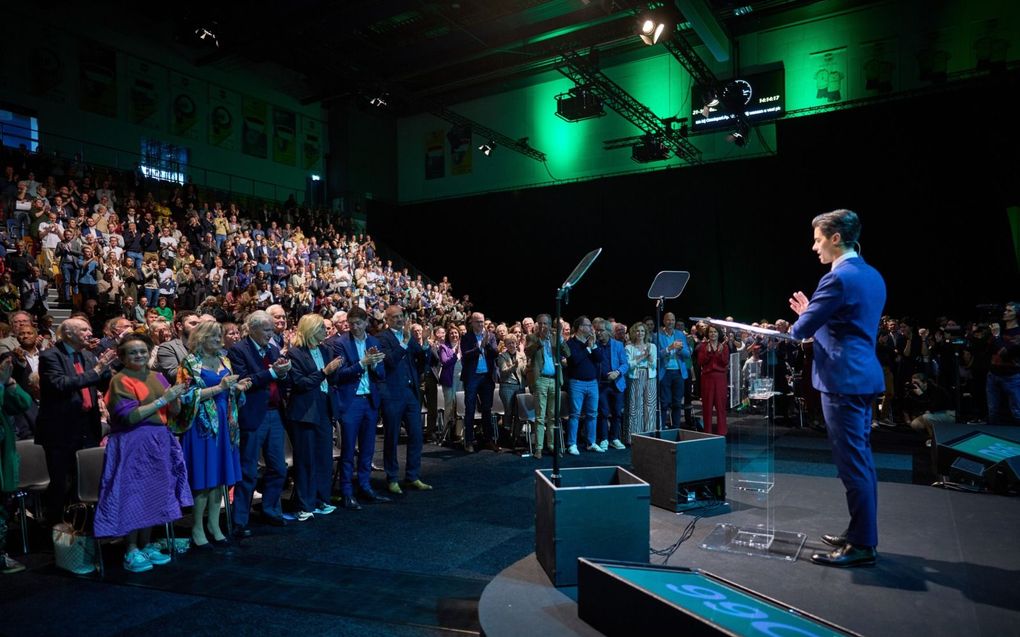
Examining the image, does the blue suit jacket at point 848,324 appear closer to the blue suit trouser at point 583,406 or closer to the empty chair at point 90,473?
the empty chair at point 90,473

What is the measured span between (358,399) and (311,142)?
57.7ft

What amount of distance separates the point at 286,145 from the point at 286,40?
738 centimetres

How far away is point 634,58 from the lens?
17.4 meters

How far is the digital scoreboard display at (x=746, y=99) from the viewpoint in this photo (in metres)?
13.0

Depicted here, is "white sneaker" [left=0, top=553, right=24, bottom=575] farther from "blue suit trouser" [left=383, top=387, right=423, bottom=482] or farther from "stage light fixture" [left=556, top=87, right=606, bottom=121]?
"stage light fixture" [left=556, top=87, right=606, bottom=121]

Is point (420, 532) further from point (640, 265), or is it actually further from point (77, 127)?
point (77, 127)

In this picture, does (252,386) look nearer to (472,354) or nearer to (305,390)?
(305,390)

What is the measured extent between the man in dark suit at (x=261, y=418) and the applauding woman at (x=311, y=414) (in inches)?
4.8

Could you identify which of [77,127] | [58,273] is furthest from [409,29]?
[58,273]

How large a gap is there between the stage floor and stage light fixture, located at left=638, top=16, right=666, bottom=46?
8.07 m

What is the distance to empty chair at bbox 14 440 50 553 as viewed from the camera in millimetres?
4051

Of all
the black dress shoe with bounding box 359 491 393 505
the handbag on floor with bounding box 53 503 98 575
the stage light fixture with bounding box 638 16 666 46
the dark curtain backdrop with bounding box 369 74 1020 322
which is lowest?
the black dress shoe with bounding box 359 491 393 505

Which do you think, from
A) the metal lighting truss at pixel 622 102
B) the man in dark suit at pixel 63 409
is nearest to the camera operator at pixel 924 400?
the metal lighting truss at pixel 622 102

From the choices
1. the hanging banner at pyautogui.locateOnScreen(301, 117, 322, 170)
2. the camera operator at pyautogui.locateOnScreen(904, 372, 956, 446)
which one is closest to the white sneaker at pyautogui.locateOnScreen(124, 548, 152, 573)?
the camera operator at pyautogui.locateOnScreen(904, 372, 956, 446)
